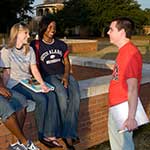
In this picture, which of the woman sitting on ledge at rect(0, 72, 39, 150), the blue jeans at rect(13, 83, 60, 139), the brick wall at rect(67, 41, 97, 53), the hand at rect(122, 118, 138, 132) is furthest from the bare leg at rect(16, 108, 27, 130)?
the brick wall at rect(67, 41, 97, 53)

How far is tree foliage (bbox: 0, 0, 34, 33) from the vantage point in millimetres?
39469

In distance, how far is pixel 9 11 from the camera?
1577 inches

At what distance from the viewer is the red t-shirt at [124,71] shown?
3.23 meters

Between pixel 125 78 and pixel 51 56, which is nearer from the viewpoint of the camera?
pixel 125 78

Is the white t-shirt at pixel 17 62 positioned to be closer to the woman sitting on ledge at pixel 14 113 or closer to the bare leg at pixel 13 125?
the woman sitting on ledge at pixel 14 113

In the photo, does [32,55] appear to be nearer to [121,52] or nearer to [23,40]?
[23,40]

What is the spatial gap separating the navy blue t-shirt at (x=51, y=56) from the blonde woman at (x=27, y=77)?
280mm

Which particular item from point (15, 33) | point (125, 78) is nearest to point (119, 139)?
point (125, 78)

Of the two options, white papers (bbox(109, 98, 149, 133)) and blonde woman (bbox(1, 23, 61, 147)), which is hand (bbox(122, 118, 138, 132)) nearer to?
white papers (bbox(109, 98, 149, 133))

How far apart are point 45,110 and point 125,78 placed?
49.9 inches

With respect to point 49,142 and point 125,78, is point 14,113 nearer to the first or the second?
point 49,142

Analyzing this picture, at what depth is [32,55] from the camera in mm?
4426

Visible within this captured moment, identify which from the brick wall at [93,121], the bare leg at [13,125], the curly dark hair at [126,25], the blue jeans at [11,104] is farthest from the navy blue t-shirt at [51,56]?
the curly dark hair at [126,25]

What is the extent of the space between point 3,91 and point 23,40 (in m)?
0.78
